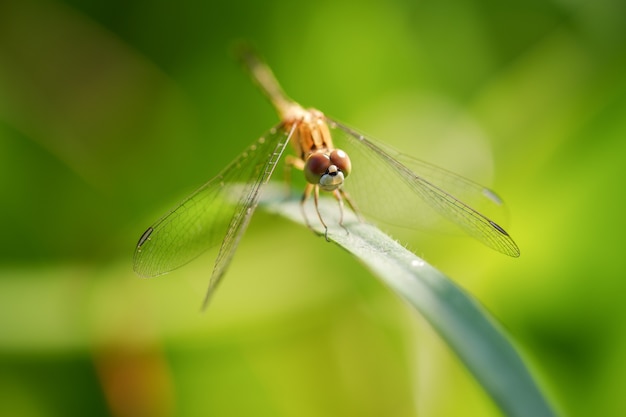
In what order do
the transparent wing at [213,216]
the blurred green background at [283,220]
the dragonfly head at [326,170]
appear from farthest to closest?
the dragonfly head at [326,170] < the transparent wing at [213,216] < the blurred green background at [283,220]

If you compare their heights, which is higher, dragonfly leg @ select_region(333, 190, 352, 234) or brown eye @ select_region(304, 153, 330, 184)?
brown eye @ select_region(304, 153, 330, 184)

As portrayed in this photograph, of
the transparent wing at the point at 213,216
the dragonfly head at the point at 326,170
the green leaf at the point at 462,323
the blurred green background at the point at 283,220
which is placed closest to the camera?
the green leaf at the point at 462,323

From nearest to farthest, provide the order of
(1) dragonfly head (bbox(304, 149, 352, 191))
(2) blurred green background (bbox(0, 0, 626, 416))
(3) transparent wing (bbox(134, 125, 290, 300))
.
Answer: (2) blurred green background (bbox(0, 0, 626, 416)), (3) transparent wing (bbox(134, 125, 290, 300)), (1) dragonfly head (bbox(304, 149, 352, 191))

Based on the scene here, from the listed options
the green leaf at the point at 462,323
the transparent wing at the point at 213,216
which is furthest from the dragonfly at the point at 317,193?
the green leaf at the point at 462,323

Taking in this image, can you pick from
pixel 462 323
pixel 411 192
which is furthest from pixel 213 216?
pixel 462 323

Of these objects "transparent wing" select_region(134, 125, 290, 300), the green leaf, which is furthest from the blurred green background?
the green leaf

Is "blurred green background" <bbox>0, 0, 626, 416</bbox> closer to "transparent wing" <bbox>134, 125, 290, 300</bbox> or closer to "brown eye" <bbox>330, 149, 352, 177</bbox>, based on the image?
"transparent wing" <bbox>134, 125, 290, 300</bbox>

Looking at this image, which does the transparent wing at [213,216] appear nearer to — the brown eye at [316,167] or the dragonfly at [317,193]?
the dragonfly at [317,193]
